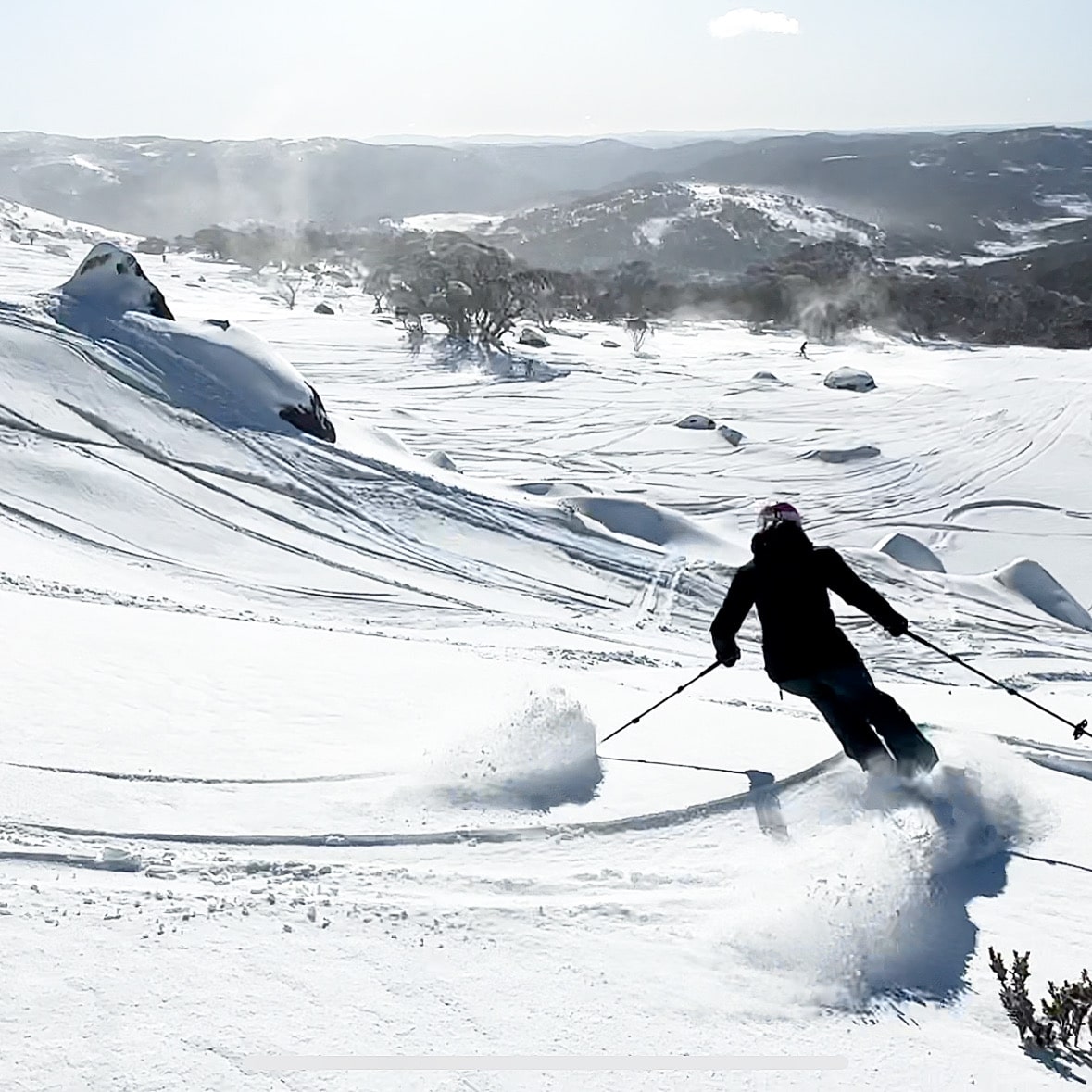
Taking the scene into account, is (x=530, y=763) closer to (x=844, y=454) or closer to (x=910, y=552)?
(x=910, y=552)

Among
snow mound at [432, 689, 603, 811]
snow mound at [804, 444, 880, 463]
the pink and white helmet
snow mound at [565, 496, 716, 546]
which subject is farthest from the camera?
snow mound at [804, 444, 880, 463]

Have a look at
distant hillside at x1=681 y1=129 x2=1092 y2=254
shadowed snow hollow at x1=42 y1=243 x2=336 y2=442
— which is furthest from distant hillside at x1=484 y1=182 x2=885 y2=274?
shadowed snow hollow at x1=42 y1=243 x2=336 y2=442

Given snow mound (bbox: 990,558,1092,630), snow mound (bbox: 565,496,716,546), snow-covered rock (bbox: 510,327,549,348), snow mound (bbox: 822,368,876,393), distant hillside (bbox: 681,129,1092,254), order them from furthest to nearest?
distant hillside (bbox: 681,129,1092,254)
snow-covered rock (bbox: 510,327,549,348)
snow mound (bbox: 822,368,876,393)
snow mound (bbox: 565,496,716,546)
snow mound (bbox: 990,558,1092,630)

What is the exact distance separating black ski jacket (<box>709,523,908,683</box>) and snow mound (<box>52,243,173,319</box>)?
15.5 m

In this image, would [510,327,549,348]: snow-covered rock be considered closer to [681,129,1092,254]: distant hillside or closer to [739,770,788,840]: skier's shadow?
[739,770,788,840]: skier's shadow

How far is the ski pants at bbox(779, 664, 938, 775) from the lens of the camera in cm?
442

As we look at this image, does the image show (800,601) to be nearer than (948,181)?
Yes

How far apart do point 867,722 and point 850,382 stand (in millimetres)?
32956

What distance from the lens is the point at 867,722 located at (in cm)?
454

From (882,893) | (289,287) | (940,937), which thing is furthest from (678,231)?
(940,937)

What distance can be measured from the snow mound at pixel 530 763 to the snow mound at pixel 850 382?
3254 cm

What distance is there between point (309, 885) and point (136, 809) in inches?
36.3

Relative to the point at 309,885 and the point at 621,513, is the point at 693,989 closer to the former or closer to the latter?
the point at 309,885

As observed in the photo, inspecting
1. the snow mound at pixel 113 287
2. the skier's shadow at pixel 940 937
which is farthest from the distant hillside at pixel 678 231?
the skier's shadow at pixel 940 937
